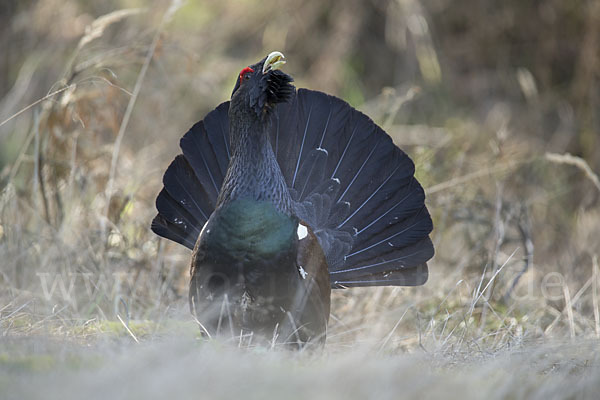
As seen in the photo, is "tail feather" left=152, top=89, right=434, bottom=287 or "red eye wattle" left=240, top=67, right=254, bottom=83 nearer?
"red eye wattle" left=240, top=67, right=254, bottom=83

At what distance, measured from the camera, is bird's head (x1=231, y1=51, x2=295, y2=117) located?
3.12 metres

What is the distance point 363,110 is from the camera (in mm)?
6289

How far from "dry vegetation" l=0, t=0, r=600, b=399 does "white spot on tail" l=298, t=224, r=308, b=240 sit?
542mm

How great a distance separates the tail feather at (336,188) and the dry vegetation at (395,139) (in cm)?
36

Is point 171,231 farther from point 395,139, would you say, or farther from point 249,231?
point 395,139

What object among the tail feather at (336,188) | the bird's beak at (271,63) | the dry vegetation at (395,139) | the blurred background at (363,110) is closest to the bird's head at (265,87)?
the bird's beak at (271,63)

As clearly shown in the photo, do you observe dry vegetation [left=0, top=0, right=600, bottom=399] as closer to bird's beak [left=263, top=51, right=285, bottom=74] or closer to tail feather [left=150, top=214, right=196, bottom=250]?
tail feather [left=150, top=214, right=196, bottom=250]

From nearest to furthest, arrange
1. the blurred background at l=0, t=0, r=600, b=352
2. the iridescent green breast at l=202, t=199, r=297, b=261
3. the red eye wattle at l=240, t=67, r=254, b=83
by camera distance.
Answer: the iridescent green breast at l=202, t=199, r=297, b=261 < the red eye wattle at l=240, t=67, r=254, b=83 < the blurred background at l=0, t=0, r=600, b=352

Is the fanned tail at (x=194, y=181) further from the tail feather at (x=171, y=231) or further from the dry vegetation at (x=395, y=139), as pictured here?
the dry vegetation at (x=395, y=139)

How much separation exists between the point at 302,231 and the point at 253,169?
366mm

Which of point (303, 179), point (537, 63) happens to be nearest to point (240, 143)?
point (303, 179)

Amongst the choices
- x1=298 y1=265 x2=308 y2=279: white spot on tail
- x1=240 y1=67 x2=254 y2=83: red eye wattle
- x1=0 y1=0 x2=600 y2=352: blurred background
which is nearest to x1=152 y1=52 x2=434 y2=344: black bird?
x1=240 y1=67 x2=254 y2=83: red eye wattle

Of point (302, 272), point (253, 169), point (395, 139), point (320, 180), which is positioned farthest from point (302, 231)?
point (395, 139)

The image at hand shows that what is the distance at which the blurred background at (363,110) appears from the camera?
3719 millimetres
